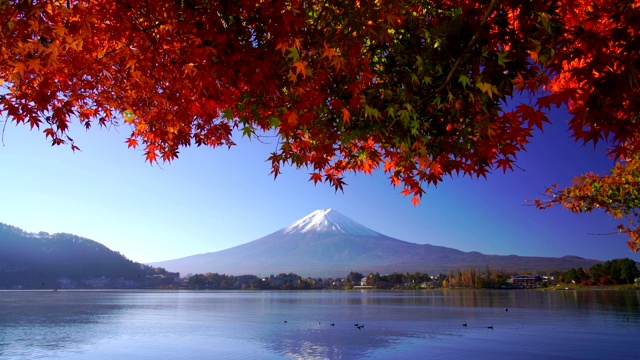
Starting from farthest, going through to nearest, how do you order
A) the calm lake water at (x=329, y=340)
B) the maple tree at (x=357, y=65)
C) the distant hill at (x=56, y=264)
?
the distant hill at (x=56, y=264), the calm lake water at (x=329, y=340), the maple tree at (x=357, y=65)

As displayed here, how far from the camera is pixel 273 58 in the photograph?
17.1ft

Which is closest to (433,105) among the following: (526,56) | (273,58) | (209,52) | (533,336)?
(526,56)

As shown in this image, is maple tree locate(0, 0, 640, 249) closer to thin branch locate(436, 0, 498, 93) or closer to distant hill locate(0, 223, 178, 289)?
thin branch locate(436, 0, 498, 93)

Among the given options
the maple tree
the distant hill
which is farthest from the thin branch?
the distant hill

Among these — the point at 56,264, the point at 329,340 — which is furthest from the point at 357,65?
the point at 56,264

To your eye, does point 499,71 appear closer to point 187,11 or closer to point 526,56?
point 526,56

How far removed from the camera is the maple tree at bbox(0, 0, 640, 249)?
414 cm

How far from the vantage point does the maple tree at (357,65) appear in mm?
4145

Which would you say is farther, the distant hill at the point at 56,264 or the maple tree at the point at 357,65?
the distant hill at the point at 56,264

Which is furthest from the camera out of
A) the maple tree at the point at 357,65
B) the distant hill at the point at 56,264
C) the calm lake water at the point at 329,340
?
the distant hill at the point at 56,264

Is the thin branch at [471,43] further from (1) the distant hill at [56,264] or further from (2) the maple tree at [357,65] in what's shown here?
(1) the distant hill at [56,264]

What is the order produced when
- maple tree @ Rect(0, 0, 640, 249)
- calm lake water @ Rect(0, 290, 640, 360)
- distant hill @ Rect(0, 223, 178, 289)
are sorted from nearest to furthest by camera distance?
1. maple tree @ Rect(0, 0, 640, 249)
2. calm lake water @ Rect(0, 290, 640, 360)
3. distant hill @ Rect(0, 223, 178, 289)

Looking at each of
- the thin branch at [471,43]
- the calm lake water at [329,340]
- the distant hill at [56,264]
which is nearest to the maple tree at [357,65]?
the thin branch at [471,43]

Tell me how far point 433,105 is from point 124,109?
513 centimetres
